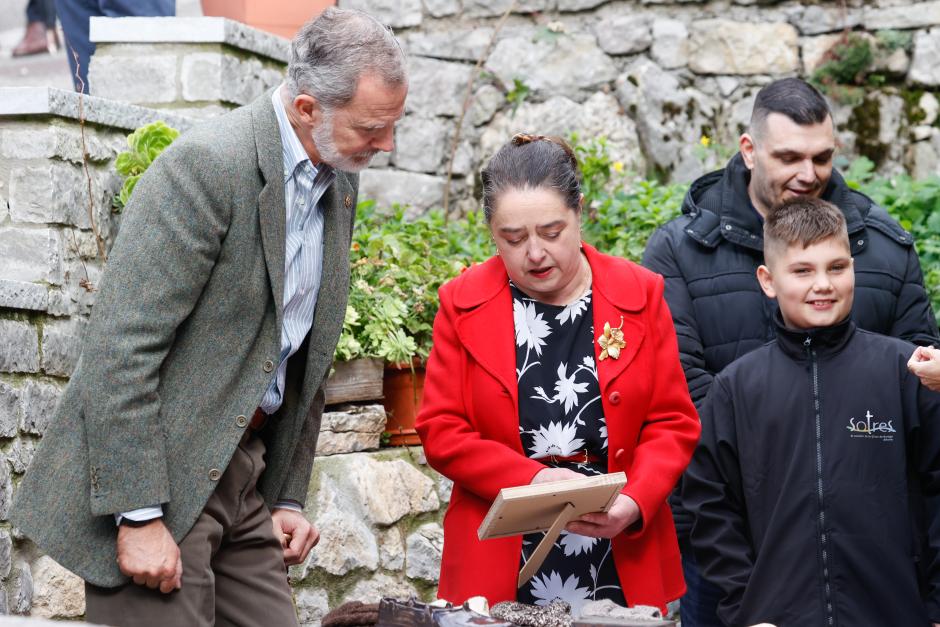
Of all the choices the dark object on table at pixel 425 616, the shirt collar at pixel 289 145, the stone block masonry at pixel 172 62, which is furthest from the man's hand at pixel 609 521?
the stone block masonry at pixel 172 62

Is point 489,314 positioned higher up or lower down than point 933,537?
higher up

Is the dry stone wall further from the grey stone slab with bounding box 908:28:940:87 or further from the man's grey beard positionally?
the man's grey beard

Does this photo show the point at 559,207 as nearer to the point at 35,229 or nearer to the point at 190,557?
the point at 190,557

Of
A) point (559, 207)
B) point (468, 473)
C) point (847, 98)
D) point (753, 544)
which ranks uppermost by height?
point (847, 98)

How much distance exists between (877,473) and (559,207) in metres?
0.95

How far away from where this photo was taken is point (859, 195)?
3.53 m

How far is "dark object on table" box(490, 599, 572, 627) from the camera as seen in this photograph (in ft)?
6.97

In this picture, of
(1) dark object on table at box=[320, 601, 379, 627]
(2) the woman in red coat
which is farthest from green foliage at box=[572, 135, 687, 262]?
(1) dark object on table at box=[320, 601, 379, 627]

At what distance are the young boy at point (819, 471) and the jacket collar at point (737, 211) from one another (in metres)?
0.35

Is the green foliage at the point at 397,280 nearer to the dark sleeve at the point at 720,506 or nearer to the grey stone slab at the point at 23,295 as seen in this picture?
the grey stone slab at the point at 23,295

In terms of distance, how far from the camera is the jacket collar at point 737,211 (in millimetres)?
3441

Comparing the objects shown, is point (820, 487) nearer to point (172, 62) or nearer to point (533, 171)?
point (533, 171)

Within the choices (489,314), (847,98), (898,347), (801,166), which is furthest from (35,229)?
(847,98)

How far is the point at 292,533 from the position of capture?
285 cm
